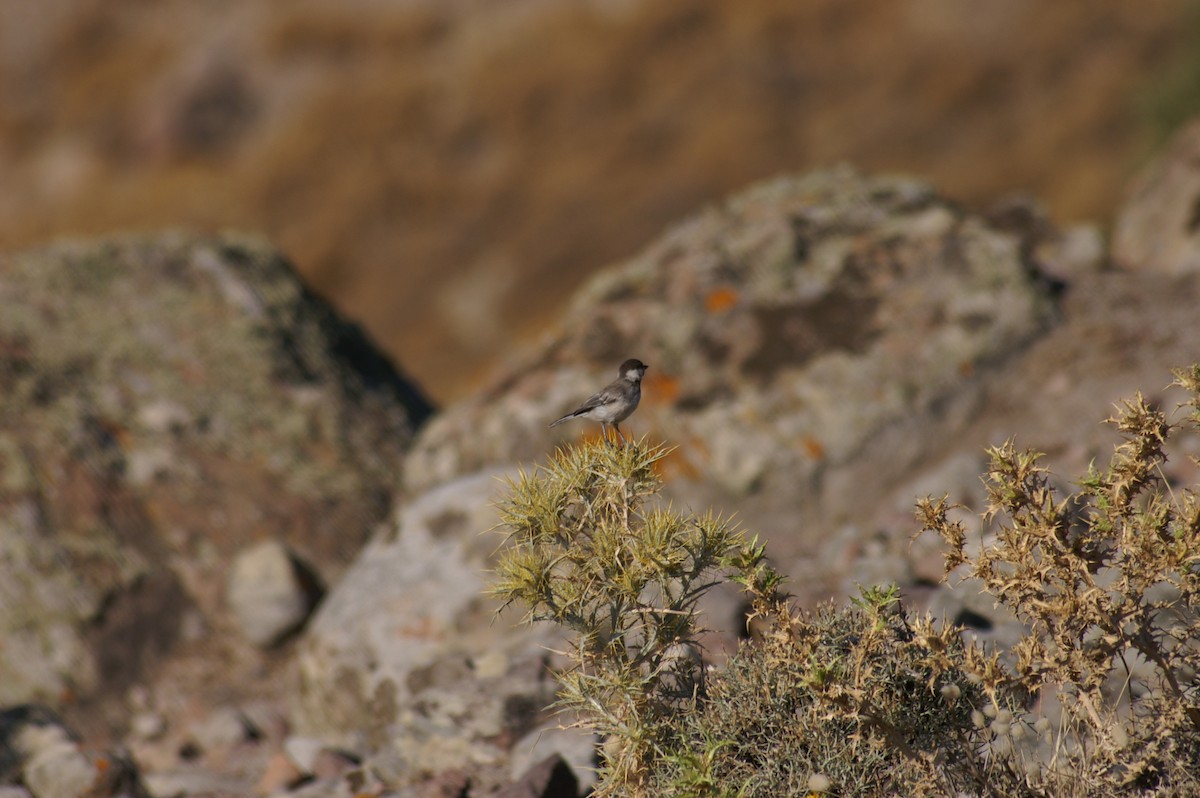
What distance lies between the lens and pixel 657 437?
9.88 metres

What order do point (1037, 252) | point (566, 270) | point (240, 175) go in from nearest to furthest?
1. point (1037, 252)
2. point (566, 270)
3. point (240, 175)

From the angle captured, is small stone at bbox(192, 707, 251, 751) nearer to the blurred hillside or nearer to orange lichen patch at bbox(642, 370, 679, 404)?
orange lichen patch at bbox(642, 370, 679, 404)

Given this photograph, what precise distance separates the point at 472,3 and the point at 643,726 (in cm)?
Answer: 3009

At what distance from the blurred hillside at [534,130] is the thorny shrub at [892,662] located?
22364 millimetres

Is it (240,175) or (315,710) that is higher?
(240,175)

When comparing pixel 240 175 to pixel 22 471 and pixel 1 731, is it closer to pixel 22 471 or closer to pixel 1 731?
pixel 22 471

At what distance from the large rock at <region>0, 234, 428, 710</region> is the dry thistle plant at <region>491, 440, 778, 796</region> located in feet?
18.1

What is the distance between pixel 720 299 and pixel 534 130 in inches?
806

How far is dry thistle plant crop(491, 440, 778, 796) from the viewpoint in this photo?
4891 mm

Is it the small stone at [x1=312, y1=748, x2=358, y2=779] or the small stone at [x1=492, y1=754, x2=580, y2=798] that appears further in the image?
the small stone at [x1=312, y1=748, x2=358, y2=779]

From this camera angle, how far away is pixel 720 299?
10906 mm

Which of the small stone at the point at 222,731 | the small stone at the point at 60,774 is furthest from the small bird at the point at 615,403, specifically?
the small stone at the point at 60,774

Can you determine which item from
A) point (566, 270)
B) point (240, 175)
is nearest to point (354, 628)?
point (566, 270)

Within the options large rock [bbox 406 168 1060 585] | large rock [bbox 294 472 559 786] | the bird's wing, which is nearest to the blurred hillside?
large rock [bbox 406 168 1060 585]
